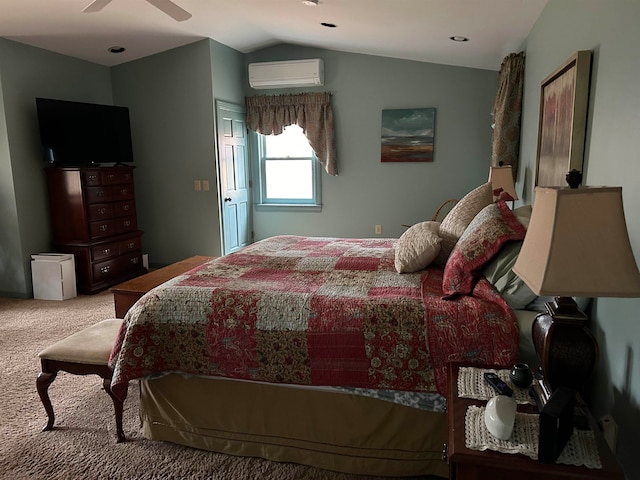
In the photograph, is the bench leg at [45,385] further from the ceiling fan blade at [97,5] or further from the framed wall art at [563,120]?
the framed wall art at [563,120]

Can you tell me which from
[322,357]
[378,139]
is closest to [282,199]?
[378,139]

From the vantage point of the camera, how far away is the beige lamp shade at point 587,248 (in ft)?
3.67

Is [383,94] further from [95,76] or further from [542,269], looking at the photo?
[542,269]

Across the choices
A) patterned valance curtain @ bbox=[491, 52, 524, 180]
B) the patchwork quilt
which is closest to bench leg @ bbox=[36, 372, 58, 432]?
the patchwork quilt

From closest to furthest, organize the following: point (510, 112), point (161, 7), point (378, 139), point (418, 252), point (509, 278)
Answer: point (509, 278), point (418, 252), point (161, 7), point (510, 112), point (378, 139)

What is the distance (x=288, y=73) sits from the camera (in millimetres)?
5445

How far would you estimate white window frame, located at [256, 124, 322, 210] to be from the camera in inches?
231

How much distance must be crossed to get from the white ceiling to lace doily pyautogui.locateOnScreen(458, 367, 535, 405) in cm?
242

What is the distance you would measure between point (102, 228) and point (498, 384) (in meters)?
4.48

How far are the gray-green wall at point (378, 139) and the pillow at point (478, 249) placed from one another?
3440 millimetres

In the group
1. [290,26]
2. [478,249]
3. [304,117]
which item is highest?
[290,26]

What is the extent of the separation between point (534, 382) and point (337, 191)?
4.49 meters

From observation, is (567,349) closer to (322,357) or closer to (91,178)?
(322,357)

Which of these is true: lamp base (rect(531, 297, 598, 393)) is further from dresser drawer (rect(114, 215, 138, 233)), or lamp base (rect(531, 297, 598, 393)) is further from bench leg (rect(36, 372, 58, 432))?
dresser drawer (rect(114, 215, 138, 233))
